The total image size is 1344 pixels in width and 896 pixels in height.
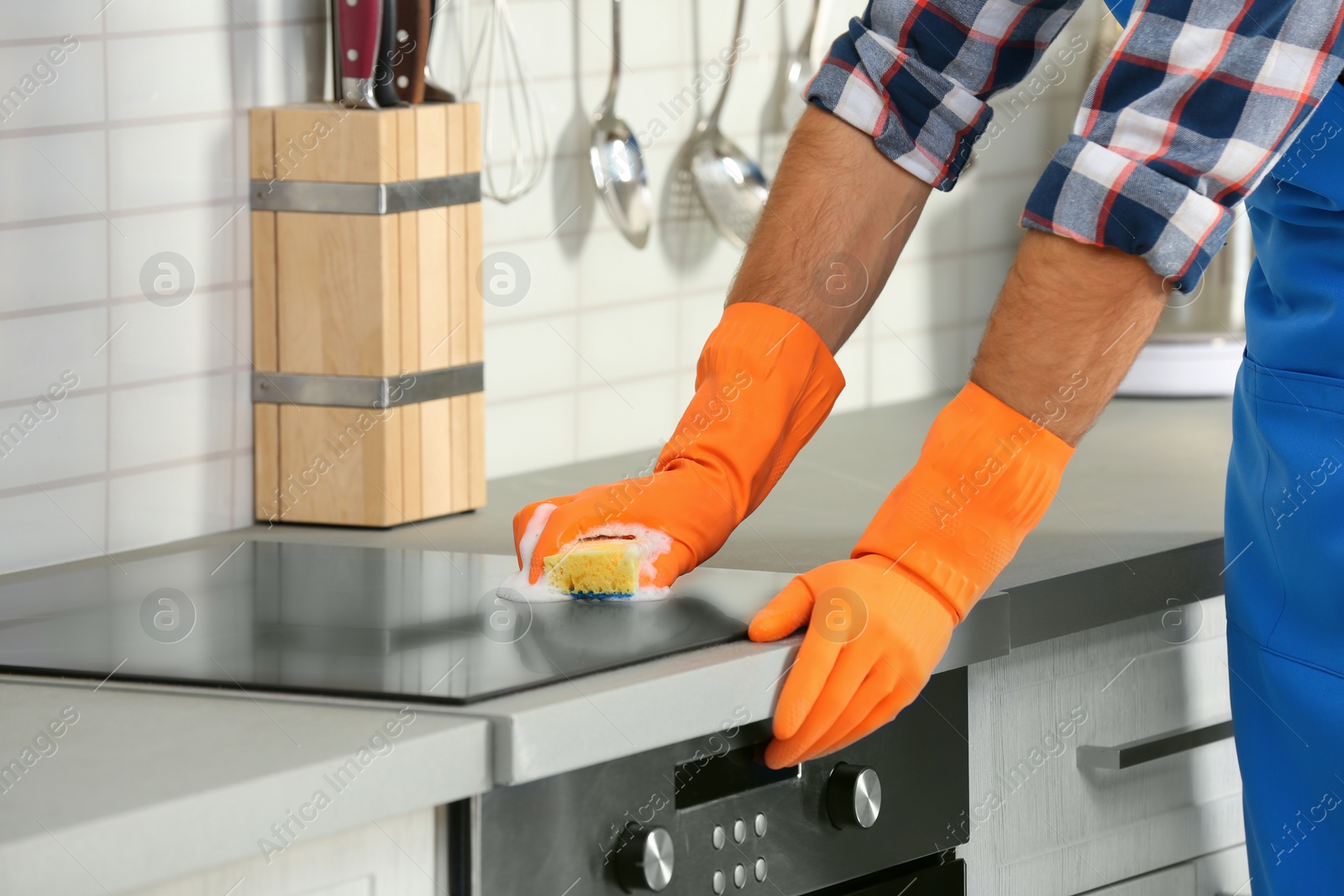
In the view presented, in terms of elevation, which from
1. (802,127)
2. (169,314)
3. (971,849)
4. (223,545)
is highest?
(802,127)

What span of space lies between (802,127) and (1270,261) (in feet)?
1.08

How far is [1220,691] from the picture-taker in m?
1.33

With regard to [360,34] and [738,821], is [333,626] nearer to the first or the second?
[738,821]

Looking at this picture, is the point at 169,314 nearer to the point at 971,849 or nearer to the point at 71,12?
the point at 71,12

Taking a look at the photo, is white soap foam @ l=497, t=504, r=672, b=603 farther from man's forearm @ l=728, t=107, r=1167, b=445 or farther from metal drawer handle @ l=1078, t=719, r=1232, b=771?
metal drawer handle @ l=1078, t=719, r=1232, b=771

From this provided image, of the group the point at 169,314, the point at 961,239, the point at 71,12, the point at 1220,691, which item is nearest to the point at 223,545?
the point at 169,314

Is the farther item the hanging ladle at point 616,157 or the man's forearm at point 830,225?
the hanging ladle at point 616,157

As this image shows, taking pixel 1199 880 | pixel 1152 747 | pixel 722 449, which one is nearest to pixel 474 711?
pixel 722 449

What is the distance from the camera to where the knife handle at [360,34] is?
4.24 feet

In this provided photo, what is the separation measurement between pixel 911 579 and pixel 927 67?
0.40 metres

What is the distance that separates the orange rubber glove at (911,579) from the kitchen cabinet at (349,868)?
8.0 inches

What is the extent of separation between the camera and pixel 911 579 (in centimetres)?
99

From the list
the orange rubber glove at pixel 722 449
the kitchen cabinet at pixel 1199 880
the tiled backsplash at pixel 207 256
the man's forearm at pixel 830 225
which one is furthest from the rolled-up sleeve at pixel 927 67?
the kitchen cabinet at pixel 1199 880

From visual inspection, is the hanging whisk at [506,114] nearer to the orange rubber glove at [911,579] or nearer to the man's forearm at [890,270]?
the man's forearm at [890,270]
